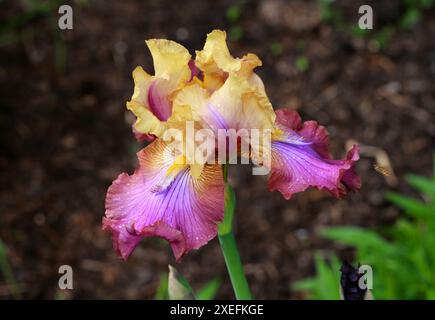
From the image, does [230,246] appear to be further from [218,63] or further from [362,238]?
[362,238]

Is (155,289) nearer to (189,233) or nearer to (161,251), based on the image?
(161,251)

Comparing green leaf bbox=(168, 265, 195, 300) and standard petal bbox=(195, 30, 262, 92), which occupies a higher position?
standard petal bbox=(195, 30, 262, 92)

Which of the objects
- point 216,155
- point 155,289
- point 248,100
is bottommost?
point 155,289

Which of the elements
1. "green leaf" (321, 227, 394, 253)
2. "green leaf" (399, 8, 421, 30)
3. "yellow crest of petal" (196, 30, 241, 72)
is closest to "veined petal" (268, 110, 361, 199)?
"yellow crest of petal" (196, 30, 241, 72)

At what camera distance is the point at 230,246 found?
1760 millimetres

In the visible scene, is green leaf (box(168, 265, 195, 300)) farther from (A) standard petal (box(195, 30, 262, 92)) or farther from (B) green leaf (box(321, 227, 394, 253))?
(B) green leaf (box(321, 227, 394, 253))

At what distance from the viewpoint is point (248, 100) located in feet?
5.06

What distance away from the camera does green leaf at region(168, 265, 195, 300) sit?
1.84 m

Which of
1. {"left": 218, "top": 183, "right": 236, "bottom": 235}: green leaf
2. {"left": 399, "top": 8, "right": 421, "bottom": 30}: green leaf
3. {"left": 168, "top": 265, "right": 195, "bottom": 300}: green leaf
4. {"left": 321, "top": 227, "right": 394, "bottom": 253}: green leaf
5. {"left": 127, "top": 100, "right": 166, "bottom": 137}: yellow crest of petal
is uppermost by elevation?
{"left": 399, "top": 8, "right": 421, "bottom": 30}: green leaf

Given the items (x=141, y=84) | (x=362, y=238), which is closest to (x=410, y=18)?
(x=362, y=238)

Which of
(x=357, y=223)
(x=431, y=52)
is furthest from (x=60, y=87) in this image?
(x=431, y=52)

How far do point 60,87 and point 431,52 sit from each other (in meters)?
2.23

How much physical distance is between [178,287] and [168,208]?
40 centimetres

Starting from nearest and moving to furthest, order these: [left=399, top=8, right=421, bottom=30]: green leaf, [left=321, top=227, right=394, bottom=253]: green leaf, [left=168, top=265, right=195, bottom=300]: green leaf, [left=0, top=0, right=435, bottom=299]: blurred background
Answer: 1. [left=168, top=265, right=195, bottom=300]: green leaf
2. [left=321, top=227, right=394, bottom=253]: green leaf
3. [left=0, top=0, right=435, bottom=299]: blurred background
4. [left=399, top=8, right=421, bottom=30]: green leaf
